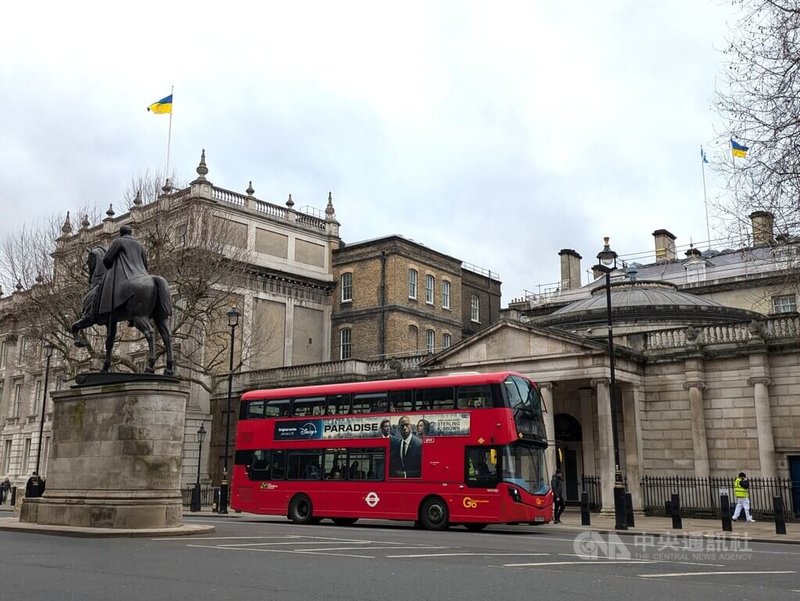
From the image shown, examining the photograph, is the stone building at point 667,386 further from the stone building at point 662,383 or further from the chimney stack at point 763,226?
the chimney stack at point 763,226

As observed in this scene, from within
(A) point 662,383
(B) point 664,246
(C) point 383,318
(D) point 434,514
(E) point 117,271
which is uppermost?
(B) point 664,246

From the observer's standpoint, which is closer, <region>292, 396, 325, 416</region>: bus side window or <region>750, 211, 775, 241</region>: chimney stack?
<region>750, 211, 775, 241</region>: chimney stack

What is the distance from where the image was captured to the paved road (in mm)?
7691

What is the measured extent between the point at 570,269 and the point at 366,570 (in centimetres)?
4830

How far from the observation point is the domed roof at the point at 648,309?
34.8 metres

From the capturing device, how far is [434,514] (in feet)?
67.4

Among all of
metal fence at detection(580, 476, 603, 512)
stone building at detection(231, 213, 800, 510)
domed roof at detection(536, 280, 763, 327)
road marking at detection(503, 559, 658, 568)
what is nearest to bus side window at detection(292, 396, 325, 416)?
stone building at detection(231, 213, 800, 510)

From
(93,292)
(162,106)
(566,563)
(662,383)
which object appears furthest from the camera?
(162,106)

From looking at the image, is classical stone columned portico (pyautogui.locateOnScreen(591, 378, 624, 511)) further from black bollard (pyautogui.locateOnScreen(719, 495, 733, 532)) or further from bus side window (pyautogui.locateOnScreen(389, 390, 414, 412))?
bus side window (pyautogui.locateOnScreen(389, 390, 414, 412))

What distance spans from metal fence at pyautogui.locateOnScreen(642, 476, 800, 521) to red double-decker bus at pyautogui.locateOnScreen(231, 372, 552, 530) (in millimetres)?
8518

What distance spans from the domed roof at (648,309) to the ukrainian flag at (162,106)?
23370mm

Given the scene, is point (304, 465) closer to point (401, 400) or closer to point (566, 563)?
point (401, 400)

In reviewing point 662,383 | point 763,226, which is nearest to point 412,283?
point 662,383

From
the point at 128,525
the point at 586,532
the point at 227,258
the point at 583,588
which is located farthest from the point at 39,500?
the point at 227,258
